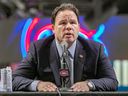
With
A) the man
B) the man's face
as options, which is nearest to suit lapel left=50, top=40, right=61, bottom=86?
the man

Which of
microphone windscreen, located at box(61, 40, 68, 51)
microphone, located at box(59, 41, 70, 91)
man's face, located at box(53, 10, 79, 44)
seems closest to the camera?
microphone, located at box(59, 41, 70, 91)

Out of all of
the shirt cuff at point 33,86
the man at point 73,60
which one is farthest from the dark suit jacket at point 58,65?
the shirt cuff at point 33,86

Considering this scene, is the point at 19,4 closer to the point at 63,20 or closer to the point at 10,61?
the point at 10,61

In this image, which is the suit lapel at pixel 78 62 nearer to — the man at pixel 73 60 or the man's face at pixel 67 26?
the man at pixel 73 60

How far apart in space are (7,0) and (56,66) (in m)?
8.84

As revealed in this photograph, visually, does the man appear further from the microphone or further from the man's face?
the microphone

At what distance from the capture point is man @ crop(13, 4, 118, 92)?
3139 millimetres

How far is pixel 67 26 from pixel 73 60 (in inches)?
9.7

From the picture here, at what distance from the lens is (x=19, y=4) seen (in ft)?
39.5

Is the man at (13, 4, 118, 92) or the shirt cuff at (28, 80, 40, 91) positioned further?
the man at (13, 4, 118, 92)

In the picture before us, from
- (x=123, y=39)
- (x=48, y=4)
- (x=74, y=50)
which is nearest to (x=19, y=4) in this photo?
(x=48, y=4)

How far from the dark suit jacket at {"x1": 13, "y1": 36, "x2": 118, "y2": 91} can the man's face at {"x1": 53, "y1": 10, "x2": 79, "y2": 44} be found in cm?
14

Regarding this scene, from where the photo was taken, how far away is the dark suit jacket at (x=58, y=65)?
10.4 ft

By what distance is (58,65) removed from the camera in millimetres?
3180
